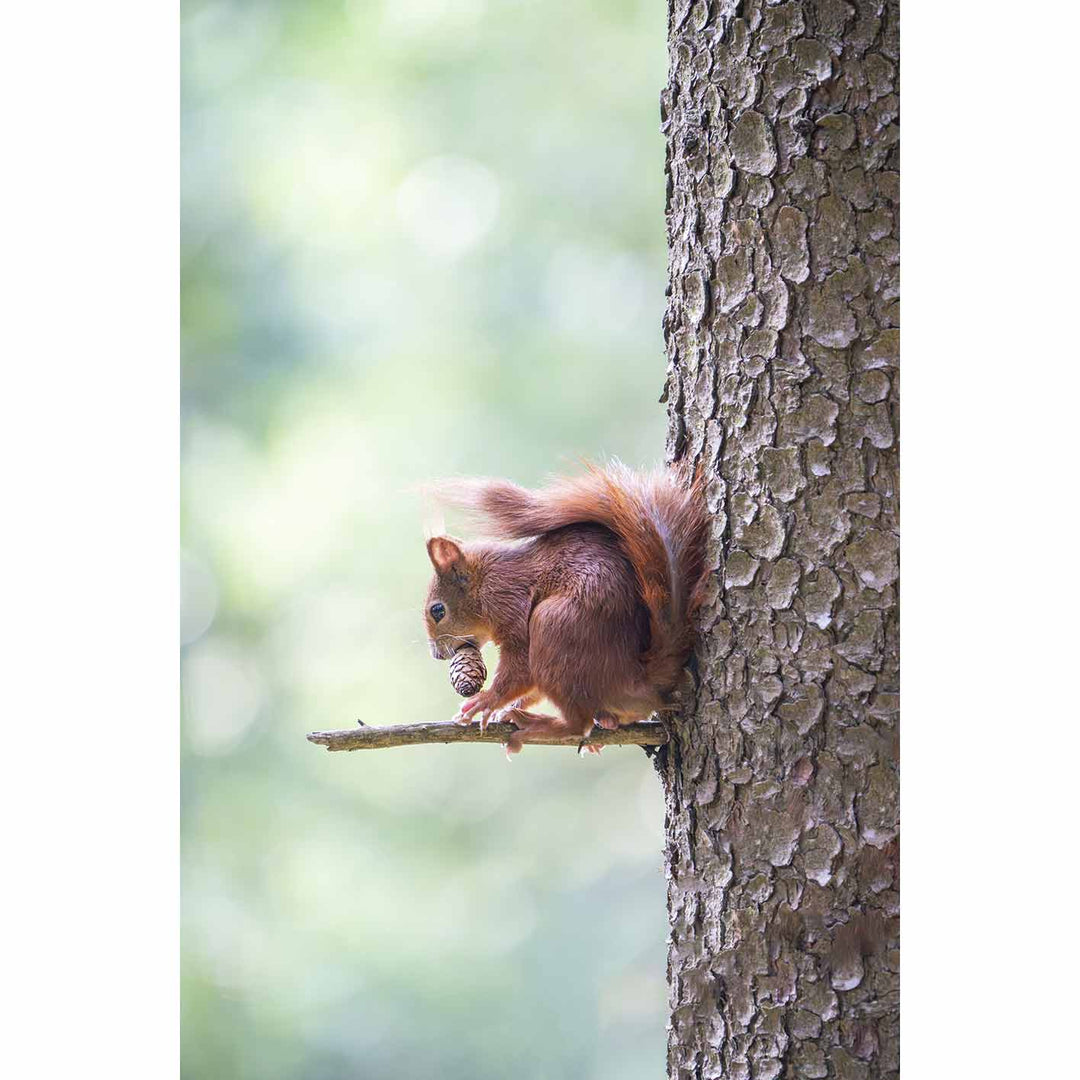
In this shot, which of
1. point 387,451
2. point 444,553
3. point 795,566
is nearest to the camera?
point 795,566

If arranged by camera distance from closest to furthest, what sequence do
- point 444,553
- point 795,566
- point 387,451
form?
point 795,566 < point 444,553 < point 387,451

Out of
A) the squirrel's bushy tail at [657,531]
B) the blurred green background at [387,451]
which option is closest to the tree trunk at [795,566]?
the squirrel's bushy tail at [657,531]

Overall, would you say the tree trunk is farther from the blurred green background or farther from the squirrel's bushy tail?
the blurred green background

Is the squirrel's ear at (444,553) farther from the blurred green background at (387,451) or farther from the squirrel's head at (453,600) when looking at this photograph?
the blurred green background at (387,451)

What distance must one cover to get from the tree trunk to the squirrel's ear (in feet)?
0.79

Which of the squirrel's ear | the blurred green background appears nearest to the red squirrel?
the squirrel's ear

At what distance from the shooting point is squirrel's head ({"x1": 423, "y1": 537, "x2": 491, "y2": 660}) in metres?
1.00

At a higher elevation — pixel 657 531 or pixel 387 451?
pixel 387 451

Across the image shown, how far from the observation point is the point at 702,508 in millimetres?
942

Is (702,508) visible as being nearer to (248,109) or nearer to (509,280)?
(509,280)

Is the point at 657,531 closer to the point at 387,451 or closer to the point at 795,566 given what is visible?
the point at 795,566

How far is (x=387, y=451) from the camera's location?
2.25 m

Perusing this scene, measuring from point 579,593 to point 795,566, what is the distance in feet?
0.60

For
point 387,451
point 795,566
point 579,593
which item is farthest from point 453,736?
point 387,451
